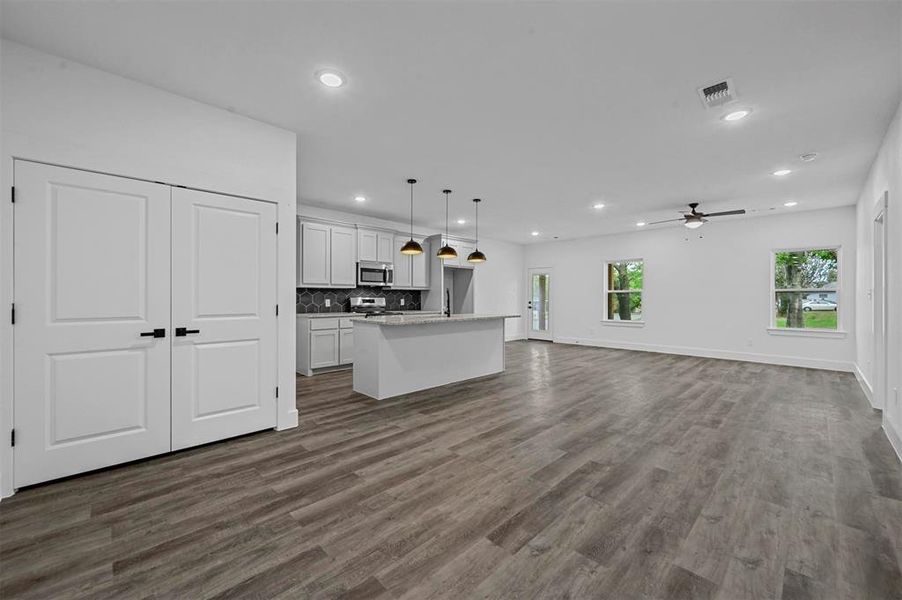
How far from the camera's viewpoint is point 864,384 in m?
5.12

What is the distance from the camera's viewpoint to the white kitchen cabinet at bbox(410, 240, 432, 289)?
306 inches

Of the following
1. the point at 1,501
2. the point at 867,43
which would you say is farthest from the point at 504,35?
the point at 1,501

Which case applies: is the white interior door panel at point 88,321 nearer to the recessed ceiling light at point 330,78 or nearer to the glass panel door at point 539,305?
the recessed ceiling light at point 330,78

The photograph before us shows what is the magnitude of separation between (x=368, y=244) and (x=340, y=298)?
1130 mm

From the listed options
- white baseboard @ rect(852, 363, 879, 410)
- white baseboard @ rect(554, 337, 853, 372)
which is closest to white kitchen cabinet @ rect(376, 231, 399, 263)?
white baseboard @ rect(554, 337, 853, 372)

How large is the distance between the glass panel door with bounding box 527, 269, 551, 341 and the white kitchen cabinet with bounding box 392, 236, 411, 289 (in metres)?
4.37

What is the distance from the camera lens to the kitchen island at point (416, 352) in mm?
4477

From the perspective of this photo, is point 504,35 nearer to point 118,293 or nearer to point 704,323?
point 118,293

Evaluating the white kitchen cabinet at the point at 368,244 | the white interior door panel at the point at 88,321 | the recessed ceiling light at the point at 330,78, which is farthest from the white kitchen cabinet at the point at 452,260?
the white interior door panel at the point at 88,321

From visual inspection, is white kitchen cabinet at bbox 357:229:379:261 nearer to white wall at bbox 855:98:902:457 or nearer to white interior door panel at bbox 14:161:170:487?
white interior door panel at bbox 14:161:170:487

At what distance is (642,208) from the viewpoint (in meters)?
6.57

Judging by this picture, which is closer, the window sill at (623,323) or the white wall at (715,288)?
the white wall at (715,288)

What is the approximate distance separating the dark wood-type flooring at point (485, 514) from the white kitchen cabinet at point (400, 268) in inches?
157

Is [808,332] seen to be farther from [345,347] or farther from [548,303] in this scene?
[345,347]
